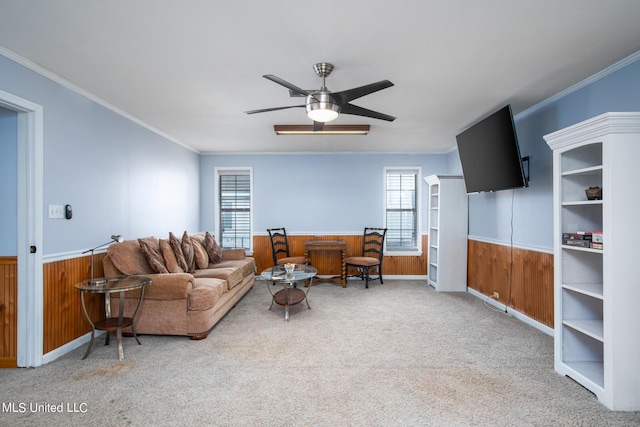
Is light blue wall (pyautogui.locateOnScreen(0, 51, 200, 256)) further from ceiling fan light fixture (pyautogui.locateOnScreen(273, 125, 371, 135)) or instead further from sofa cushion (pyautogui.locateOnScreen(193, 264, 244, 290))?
ceiling fan light fixture (pyautogui.locateOnScreen(273, 125, 371, 135))

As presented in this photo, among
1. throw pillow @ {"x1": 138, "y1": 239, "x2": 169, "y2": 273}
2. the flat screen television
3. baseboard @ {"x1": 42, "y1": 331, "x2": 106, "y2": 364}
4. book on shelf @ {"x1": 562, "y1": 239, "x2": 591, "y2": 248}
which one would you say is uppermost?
the flat screen television

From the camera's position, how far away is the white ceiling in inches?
71.4

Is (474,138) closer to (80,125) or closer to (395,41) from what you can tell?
(395,41)

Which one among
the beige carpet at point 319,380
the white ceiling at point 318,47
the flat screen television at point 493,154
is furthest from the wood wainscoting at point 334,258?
the white ceiling at point 318,47

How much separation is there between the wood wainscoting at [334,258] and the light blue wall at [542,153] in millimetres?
1562

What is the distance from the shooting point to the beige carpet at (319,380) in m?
1.92

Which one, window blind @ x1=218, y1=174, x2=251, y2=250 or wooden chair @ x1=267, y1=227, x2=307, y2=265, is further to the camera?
window blind @ x1=218, y1=174, x2=251, y2=250

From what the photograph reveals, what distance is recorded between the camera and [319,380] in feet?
7.64

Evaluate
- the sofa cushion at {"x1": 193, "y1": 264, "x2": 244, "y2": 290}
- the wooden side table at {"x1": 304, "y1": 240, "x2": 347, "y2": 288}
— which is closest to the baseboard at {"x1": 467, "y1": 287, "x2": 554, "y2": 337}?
the wooden side table at {"x1": 304, "y1": 240, "x2": 347, "y2": 288}

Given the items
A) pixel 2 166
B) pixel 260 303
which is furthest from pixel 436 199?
pixel 2 166

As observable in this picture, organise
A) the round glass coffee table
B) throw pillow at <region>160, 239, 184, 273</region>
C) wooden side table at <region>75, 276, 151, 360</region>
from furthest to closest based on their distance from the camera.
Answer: the round glass coffee table
throw pillow at <region>160, 239, 184, 273</region>
wooden side table at <region>75, 276, 151, 360</region>

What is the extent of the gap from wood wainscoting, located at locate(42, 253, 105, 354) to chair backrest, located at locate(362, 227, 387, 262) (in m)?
4.09

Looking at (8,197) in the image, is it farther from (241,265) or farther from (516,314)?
(516,314)

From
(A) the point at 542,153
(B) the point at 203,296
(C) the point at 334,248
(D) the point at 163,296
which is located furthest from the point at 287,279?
(A) the point at 542,153
